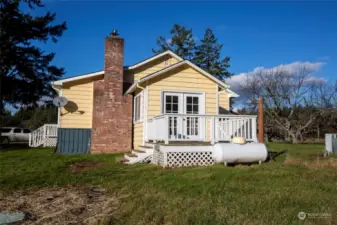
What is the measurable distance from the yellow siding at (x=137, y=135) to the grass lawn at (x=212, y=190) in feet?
12.3

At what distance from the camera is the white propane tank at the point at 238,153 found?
317 inches

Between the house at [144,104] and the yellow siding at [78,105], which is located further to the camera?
the yellow siding at [78,105]

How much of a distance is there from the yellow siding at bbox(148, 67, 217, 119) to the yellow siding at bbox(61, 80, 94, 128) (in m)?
4.68

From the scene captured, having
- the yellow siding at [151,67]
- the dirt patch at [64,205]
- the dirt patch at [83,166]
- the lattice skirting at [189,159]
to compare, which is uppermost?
the yellow siding at [151,67]

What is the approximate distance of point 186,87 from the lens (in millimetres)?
11234

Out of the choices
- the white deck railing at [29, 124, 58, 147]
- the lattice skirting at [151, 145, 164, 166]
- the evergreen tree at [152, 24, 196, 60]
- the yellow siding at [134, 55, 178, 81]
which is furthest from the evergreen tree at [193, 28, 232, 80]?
the lattice skirting at [151, 145, 164, 166]

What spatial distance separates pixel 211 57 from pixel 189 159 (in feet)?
89.2

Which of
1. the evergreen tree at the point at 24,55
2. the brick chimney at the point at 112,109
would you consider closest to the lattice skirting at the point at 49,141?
the evergreen tree at the point at 24,55

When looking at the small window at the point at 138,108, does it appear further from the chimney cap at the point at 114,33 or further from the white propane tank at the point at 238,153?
the white propane tank at the point at 238,153

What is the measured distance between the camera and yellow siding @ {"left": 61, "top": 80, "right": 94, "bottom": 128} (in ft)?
44.4

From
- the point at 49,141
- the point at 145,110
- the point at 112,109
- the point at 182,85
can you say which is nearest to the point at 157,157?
the point at 145,110

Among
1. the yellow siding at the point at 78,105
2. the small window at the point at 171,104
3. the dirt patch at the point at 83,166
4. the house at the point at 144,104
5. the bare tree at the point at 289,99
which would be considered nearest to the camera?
the dirt patch at the point at 83,166

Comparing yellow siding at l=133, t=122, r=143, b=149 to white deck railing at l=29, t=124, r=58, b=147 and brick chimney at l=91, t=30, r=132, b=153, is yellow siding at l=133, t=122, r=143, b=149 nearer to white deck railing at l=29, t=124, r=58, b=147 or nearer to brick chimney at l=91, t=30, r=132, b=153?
brick chimney at l=91, t=30, r=132, b=153

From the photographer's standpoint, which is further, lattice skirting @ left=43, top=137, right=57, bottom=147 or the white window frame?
lattice skirting @ left=43, top=137, right=57, bottom=147
